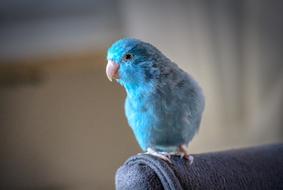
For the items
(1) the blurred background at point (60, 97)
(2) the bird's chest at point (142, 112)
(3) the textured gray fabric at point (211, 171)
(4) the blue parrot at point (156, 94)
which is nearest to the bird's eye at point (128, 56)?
(4) the blue parrot at point (156, 94)

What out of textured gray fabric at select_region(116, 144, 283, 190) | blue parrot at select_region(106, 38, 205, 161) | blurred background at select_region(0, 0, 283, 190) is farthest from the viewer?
blurred background at select_region(0, 0, 283, 190)

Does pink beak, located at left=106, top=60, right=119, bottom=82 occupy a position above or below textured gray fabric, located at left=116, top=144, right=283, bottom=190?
above

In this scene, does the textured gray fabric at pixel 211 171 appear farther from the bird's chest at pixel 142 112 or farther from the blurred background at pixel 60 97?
the blurred background at pixel 60 97

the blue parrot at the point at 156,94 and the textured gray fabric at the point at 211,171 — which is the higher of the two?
the blue parrot at the point at 156,94

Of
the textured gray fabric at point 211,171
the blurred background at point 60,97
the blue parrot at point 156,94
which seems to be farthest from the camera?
the blurred background at point 60,97

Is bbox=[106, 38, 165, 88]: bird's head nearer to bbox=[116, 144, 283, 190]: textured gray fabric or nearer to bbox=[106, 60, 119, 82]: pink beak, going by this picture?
bbox=[106, 60, 119, 82]: pink beak

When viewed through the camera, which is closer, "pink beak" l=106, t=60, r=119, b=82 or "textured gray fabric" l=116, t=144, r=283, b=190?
"textured gray fabric" l=116, t=144, r=283, b=190

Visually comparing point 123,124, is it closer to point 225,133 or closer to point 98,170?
point 98,170

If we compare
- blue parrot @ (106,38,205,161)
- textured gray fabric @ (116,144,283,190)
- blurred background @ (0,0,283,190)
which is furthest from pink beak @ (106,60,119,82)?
blurred background @ (0,0,283,190)
